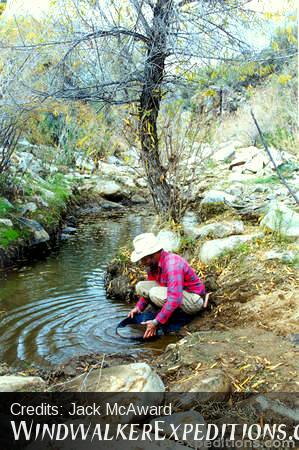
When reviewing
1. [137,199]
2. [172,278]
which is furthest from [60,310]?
[137,199]

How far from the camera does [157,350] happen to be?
3.91 m

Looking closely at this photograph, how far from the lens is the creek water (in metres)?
4.03

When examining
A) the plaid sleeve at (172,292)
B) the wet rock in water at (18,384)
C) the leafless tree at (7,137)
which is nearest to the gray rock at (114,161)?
the leafless tree at (7,137)

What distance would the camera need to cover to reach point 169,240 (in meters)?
5.75

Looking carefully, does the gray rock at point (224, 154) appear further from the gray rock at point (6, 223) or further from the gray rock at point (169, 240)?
the gray rock at point (169, 240)

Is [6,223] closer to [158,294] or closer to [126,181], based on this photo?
[158,294]

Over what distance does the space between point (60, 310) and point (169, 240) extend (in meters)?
1.68

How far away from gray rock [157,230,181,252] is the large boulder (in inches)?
44.4

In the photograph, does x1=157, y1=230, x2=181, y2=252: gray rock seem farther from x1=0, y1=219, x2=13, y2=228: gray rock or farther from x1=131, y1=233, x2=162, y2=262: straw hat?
x1=0, y1=219, x2=13, y2=228: gray rock

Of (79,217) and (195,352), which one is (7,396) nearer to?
(195,352)

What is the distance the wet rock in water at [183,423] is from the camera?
88.3 inches

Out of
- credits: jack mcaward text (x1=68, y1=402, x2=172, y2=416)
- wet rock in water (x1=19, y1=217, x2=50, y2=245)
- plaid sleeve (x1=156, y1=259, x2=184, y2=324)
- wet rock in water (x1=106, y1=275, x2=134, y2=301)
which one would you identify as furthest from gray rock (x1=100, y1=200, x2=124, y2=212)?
credits: jack mcaward text (x1=68, y1=402, x2=172, y2=416)

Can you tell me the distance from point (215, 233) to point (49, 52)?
3.07m

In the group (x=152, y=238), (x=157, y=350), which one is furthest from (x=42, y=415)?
(x=152, y=238)
